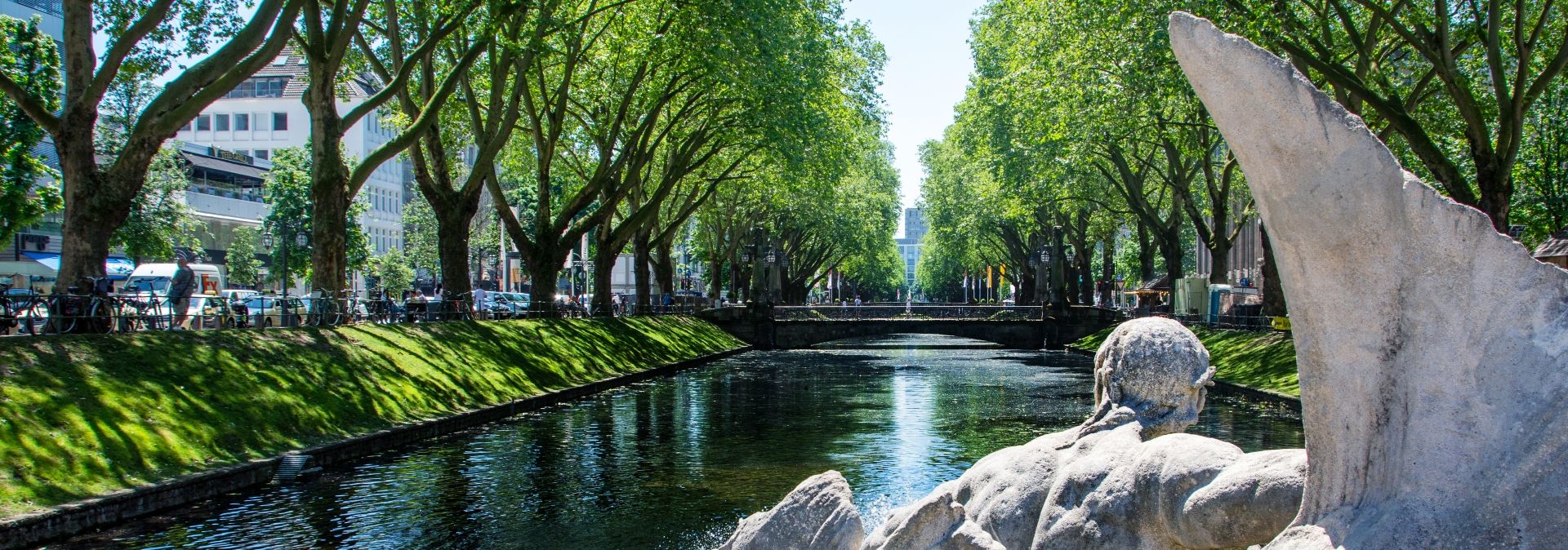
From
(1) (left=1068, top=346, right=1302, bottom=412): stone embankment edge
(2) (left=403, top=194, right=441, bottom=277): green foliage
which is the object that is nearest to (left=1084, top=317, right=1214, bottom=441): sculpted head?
(1) (left=1068, top=346, right=1302, bottom=412): stone embankment edge

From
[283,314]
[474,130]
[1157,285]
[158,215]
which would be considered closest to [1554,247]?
[474,130]

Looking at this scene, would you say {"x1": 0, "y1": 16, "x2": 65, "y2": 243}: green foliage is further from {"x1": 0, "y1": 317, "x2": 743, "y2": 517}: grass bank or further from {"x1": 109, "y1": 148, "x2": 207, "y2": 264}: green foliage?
{"x1": 0, "y1": 317, "x2": 743, "y2": 517}: grass bank

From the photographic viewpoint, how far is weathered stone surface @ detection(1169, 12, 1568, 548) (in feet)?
11.0

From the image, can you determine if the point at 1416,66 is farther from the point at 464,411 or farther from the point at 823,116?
the point at 464,411

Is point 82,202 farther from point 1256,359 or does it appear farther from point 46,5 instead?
point 46,5

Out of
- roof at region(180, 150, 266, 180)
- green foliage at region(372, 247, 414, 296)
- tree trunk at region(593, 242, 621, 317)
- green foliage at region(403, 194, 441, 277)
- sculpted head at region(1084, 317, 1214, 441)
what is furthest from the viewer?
green foliage at region(403, 194, 441, 277)

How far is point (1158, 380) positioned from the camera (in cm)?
527

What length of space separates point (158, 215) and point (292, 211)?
59.0 feet

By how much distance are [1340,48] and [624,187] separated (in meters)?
19.8

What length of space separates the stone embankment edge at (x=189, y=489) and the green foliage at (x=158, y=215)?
3067 cm

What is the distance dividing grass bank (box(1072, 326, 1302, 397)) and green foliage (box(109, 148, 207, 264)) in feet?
122

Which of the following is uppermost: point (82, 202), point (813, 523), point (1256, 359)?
point (82, 202)

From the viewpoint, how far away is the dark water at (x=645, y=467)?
487 inches

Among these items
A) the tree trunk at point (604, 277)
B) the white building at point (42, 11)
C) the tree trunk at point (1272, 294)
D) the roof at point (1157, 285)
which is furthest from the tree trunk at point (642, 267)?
the white building at point (42, 11)
